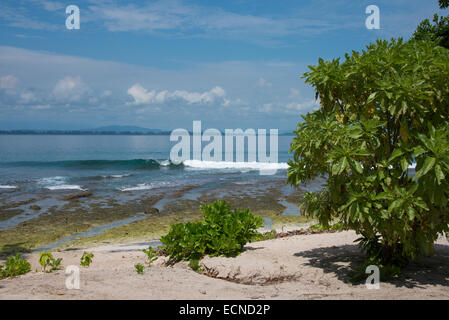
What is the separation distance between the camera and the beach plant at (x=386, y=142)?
541cm

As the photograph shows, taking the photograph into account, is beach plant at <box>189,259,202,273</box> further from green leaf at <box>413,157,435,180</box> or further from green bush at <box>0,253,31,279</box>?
green leaf at <box>413,157,435,180</box>

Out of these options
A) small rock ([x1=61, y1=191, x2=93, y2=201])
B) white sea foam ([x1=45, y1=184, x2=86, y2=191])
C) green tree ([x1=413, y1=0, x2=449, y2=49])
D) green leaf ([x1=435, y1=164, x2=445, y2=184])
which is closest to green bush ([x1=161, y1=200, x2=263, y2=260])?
green leaf ([x1=435, y1=164, x2=445, y2=184])

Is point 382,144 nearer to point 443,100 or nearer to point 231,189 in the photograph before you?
point 443,100

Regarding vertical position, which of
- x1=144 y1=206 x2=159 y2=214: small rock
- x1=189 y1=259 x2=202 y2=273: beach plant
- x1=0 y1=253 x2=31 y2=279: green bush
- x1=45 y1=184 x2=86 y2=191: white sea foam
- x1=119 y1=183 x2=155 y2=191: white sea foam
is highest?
x1=189 y1=259 x2=202 y2=273: beach plant

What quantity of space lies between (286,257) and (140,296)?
3.70 metres

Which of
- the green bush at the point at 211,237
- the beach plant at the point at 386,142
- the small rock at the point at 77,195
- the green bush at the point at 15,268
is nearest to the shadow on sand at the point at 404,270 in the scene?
the beach plant at the point at 386,142

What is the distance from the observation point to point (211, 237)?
27.2 ft

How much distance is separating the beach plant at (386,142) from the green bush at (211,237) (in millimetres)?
2319

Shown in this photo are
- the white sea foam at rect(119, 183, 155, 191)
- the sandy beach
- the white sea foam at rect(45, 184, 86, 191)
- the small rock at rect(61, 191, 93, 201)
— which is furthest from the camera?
the white sea foam at rect(45, 184, 86, 191)

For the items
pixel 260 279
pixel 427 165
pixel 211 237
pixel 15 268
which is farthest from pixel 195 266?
pixel 427 165

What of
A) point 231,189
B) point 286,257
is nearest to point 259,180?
point 231,189

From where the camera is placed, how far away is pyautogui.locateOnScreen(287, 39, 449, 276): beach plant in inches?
213
